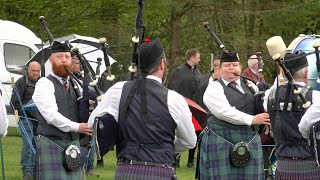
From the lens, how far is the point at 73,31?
19.8 metres

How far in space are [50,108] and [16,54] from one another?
10266mm

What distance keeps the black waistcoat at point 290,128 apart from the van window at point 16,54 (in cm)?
1031

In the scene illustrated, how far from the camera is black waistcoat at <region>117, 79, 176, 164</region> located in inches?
235

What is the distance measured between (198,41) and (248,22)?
1606 mm

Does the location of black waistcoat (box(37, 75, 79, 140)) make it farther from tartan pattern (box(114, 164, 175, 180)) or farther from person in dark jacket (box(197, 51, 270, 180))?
tartan pattern (box(114, 164, 175, 180))

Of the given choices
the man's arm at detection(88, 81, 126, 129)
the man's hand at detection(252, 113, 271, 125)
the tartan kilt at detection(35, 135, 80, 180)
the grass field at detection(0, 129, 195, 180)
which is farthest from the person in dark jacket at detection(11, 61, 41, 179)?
the man's arm at detection(88, 81, 126, 129)

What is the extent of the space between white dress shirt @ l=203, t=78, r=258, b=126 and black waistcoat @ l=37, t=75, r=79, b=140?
1217mm

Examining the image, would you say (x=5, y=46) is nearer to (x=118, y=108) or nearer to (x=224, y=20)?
(x=224, y=20)

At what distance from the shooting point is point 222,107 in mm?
7930

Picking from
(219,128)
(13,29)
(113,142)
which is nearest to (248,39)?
(13,29)

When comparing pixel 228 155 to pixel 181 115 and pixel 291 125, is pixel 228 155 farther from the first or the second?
pixel 181 115

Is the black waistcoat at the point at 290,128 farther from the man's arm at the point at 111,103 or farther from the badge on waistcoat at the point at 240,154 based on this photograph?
the man's arm at the point at 111,103

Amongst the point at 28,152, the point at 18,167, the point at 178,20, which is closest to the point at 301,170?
the point at 28,152

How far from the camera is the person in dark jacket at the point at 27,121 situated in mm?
10859
